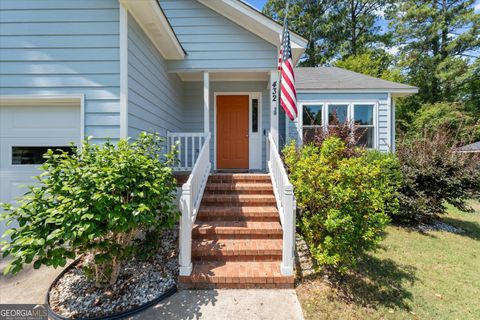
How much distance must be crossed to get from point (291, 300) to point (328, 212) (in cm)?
112

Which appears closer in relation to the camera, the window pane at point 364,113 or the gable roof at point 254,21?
the gable roof at point 254,21

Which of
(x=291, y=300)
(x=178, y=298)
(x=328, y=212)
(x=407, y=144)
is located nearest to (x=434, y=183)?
(x=407, y=144)

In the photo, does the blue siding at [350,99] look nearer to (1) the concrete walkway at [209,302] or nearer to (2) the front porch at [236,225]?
(2) the front porch at [236,225]

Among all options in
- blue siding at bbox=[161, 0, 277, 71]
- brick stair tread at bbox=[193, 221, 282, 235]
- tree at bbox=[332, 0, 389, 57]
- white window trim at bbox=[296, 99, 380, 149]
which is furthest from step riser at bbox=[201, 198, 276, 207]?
tree at bbox=[332, 0, 389, 57]

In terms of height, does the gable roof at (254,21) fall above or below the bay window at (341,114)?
above

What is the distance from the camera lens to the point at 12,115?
365cm

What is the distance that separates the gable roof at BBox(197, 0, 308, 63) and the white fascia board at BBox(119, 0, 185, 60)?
121 centimetres

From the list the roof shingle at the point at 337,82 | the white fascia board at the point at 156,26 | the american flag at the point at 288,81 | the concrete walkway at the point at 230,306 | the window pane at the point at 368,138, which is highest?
the roof shingle at the point at 337,82

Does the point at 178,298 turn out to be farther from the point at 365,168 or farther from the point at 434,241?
the point at 434,241

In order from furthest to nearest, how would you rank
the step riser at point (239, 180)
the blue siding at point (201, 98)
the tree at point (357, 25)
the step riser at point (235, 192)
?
the tree at point (357, 25)
the blue siding at point (201, 98)
the step riser at point (239, 180)
the step riser at point (235, 192)

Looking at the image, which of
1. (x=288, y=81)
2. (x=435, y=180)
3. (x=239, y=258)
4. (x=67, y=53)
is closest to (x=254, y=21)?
(x=288, y=81)

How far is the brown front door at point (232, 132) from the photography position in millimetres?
6609

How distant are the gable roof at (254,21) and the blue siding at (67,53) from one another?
2.19 metres

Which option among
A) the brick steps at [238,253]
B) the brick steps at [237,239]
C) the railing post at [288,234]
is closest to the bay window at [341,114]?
the brick steps at [237,239]
